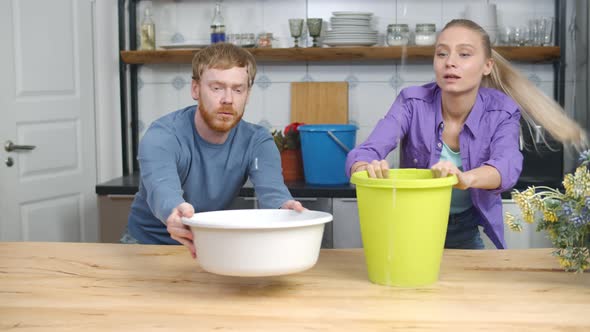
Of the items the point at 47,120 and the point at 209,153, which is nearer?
the point at 209,153

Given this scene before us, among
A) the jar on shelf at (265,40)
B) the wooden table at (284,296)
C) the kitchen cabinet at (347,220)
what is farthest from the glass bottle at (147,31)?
the wooden table at (284,296)

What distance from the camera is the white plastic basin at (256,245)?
139 cm

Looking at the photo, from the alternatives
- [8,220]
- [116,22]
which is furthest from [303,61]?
[8,220]

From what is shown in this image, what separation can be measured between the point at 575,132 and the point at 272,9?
2004 mm

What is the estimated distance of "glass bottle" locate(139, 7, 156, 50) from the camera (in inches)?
148

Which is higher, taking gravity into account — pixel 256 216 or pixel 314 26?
pixel 314 26

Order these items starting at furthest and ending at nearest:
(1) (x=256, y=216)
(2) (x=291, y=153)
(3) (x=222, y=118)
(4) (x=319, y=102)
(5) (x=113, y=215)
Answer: (4) (x=319, y=102), (2) (x=291, y=153), (5) (x=113, y=215), (3) (x=222, y=118), (1) (x=256, y=216)

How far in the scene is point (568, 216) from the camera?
148 centimetres

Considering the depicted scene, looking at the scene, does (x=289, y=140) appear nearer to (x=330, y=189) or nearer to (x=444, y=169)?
(x=330, y=189)

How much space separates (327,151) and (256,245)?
6.37ft

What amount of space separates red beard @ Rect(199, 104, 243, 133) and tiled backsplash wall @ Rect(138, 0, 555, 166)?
1818 millimetres

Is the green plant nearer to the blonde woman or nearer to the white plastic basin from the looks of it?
the blonde woman

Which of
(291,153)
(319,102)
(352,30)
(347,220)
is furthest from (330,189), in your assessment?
(352,30)

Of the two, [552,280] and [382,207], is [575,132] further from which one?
[382,207]
